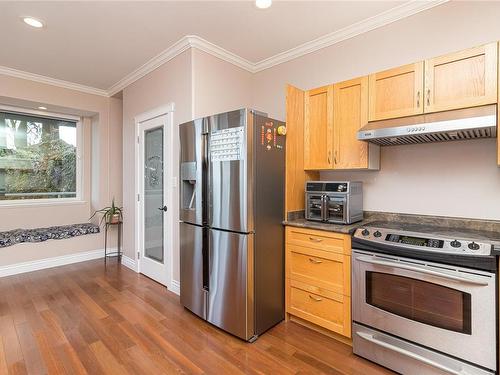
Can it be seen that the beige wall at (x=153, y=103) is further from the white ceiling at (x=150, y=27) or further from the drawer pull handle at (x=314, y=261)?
the drawer pull handle at (x=314, y=261)

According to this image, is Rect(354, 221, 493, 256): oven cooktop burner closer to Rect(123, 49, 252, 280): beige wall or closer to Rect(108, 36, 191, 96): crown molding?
Rect(123, 49, 252, 280): beige wall

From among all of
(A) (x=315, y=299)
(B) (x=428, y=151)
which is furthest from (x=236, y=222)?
(B) (x=428, y=151)

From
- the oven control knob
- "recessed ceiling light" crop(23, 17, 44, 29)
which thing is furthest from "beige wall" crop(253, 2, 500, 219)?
"recessed ceiling light" crop(23, 17, 44, 29)

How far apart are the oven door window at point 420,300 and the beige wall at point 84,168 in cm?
436

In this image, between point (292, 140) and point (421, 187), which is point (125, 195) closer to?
point (292, 140)

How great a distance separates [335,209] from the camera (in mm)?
2357

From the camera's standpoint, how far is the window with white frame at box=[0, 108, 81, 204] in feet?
13.5

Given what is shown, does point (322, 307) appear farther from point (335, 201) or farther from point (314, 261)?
point (335, 201)

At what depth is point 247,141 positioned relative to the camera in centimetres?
213

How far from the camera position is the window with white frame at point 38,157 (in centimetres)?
411

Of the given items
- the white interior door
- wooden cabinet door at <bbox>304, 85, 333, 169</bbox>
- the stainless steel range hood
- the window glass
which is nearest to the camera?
the stainless steel range hood

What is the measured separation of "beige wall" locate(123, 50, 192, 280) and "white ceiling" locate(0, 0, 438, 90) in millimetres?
250

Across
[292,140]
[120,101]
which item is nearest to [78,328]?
[292,140]

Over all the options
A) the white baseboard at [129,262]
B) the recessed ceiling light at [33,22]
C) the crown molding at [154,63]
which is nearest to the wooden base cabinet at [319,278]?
the crown molding at [154,63]
